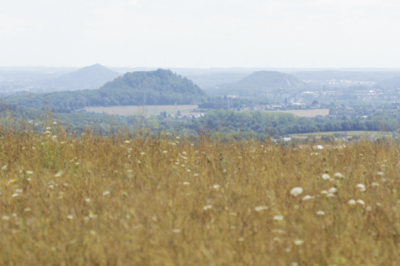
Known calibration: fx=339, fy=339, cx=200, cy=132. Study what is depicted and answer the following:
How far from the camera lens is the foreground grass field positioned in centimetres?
285

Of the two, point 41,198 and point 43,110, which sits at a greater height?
point 43,110

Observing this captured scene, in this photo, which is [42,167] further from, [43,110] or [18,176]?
[43,110]

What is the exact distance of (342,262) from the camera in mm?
2580

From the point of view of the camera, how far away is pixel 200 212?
3.68 metres

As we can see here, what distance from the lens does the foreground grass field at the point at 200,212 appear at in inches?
112

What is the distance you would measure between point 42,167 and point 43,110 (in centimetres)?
311

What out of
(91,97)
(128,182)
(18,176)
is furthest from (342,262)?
(91,97)

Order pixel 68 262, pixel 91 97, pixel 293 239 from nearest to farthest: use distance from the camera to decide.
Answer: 1. pixel 68 262
2. pixel 293 239
3. pixel 91 97

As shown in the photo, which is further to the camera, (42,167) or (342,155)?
(342,155)

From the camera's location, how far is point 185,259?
2.69 metres

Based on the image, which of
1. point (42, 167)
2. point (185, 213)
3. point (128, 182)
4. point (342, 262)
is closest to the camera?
point (342, 262)

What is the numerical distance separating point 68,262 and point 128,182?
1930mm

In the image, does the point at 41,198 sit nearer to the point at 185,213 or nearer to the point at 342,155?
the point at 185,213

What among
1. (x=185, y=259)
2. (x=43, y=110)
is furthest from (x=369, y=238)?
(x=43, y=110)
